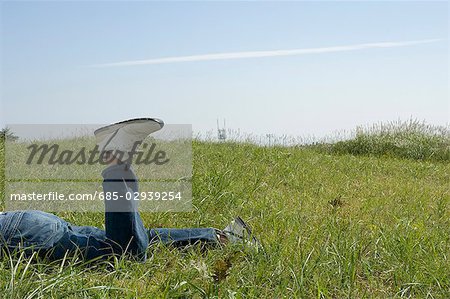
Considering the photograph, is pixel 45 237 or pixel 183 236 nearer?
pixel 45 237

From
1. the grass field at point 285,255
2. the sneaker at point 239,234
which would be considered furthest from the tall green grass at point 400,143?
the sneaker at point 239,234

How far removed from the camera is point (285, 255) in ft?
8.66

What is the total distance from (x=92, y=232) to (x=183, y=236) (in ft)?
1.77

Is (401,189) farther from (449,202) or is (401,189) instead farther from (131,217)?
(131,217)

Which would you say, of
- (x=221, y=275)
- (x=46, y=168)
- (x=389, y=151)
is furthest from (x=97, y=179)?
(x=389, y=151)

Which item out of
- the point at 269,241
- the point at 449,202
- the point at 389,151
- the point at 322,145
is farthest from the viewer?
the point at 322,145

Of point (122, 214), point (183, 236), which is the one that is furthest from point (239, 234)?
point (122, 214)

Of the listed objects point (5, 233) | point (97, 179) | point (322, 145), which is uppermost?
point (5, 233)

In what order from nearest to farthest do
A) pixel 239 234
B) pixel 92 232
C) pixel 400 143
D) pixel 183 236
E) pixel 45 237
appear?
pixel 45 237
pixel 92 232
pixel 183 236
pixel 239 234
pixel 400 143

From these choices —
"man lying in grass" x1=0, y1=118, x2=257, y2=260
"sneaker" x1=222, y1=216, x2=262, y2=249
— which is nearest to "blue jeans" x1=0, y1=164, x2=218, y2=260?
"man lying in grass" x1=0, y1=118, x2=257, y2=260

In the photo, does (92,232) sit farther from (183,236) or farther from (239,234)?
(239,234)

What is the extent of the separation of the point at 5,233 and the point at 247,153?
187 inches

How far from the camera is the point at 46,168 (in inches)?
215

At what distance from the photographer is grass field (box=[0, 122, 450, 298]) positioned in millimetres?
2164
